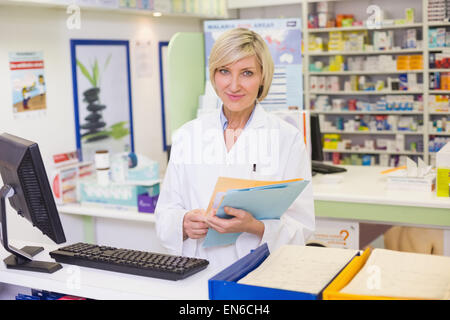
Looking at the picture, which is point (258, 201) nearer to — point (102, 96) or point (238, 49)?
point (238, 49)

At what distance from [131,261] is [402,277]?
2.72 feet

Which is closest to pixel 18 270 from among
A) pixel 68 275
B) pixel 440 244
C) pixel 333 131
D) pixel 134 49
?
pixel 68 275

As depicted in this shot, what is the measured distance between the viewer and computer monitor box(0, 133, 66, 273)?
173 cm

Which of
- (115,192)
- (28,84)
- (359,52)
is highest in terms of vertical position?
(359,52)

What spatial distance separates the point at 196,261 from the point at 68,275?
0.40 metres

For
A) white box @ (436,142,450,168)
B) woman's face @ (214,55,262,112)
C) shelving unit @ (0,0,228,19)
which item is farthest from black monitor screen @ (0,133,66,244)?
white box @ (436,142,450,168)

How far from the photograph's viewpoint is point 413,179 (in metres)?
3.57

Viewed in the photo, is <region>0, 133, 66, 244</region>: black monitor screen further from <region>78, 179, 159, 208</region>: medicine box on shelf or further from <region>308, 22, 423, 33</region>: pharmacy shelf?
<region>308, 22, 423, 33</region>: pharmacy shelf

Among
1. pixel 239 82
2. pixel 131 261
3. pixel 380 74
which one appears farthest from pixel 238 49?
pixel 380 74

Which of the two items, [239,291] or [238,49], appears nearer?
[239,291]

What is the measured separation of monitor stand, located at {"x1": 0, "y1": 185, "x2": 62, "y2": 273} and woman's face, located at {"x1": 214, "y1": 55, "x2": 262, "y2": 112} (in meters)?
0.78

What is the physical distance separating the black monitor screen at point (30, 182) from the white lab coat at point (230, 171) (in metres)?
0.45

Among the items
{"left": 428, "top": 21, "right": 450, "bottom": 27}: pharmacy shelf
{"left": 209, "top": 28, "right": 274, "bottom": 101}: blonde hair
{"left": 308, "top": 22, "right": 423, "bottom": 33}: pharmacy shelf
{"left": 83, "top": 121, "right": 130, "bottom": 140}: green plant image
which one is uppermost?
{"left": 308, "top": 22, "right": 423, "bottom": 33}: pharmacy shelf

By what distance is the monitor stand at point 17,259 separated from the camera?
1806 mm
